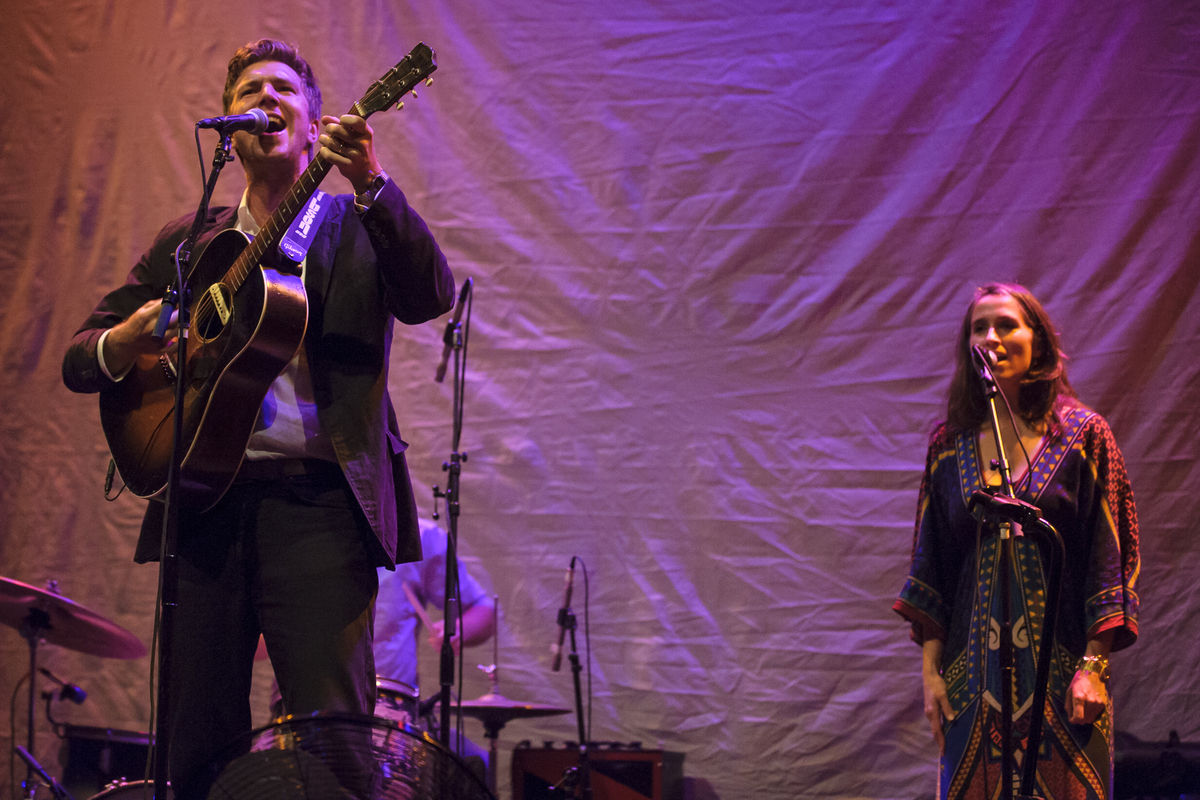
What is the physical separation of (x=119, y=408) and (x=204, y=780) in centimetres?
104

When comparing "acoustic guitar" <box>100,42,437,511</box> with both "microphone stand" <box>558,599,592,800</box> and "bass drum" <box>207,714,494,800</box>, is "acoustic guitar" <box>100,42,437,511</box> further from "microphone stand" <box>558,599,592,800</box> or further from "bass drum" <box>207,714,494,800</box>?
"microphone stand" <box>558,599,592,800</box>

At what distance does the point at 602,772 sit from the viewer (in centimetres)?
353

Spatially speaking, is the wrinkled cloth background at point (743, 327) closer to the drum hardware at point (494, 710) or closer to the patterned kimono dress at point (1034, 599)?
the drum hardware at point (494, 710)

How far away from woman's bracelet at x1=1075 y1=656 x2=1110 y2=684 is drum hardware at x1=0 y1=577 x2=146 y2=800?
9.80 ft

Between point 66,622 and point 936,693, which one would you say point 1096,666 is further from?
point 66,622

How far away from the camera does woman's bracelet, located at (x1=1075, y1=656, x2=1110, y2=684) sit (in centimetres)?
231

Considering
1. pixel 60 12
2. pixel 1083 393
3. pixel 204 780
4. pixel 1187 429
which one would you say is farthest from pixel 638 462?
pixel 60 12

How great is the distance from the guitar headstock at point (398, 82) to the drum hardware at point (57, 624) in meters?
2.25

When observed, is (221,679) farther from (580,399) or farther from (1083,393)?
(1083,393)

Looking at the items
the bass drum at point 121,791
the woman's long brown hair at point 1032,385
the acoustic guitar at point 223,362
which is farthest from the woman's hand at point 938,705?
the bass drum at point 121,791

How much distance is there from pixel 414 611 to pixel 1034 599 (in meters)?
2.40

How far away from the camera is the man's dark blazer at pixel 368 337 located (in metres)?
1.88

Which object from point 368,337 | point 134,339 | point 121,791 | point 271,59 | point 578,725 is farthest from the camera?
point 578,725

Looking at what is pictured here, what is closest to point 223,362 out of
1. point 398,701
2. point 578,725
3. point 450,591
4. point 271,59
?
point 271,59
